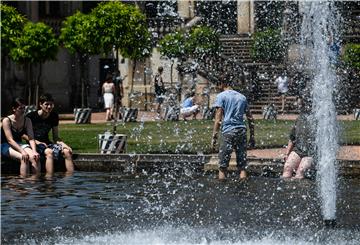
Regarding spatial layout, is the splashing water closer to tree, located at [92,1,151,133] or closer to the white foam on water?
the white foam on water

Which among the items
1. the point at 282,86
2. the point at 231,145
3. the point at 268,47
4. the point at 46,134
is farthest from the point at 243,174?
the point at 268,47

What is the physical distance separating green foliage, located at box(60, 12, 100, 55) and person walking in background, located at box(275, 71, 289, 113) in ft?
18.4

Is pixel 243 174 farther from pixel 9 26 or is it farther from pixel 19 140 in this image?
pixel 9 26

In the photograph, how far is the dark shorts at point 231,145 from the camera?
15.8 m

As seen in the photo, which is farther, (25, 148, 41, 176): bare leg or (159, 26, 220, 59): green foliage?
(159, 26, 220, 59): green foliage

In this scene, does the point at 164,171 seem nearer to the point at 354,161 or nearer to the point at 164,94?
the point at 354,161

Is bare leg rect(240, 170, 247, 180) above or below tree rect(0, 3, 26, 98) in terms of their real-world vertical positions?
below

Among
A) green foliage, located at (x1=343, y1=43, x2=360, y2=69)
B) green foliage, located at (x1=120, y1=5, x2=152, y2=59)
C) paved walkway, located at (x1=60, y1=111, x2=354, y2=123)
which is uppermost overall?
green foliage, located at (x1=120, y1=5, x2=152, y2=59)

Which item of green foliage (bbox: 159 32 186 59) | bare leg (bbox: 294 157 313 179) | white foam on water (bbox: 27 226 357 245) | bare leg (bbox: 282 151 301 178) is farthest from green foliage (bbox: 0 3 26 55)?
white foam on water (bbox: 27 226 357 245)

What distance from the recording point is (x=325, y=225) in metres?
11.6

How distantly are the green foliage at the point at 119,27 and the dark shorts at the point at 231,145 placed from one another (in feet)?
65.6

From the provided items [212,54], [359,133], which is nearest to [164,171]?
[359,133]

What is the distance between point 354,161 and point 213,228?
5.19 m

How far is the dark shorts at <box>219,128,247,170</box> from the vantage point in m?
15.8
